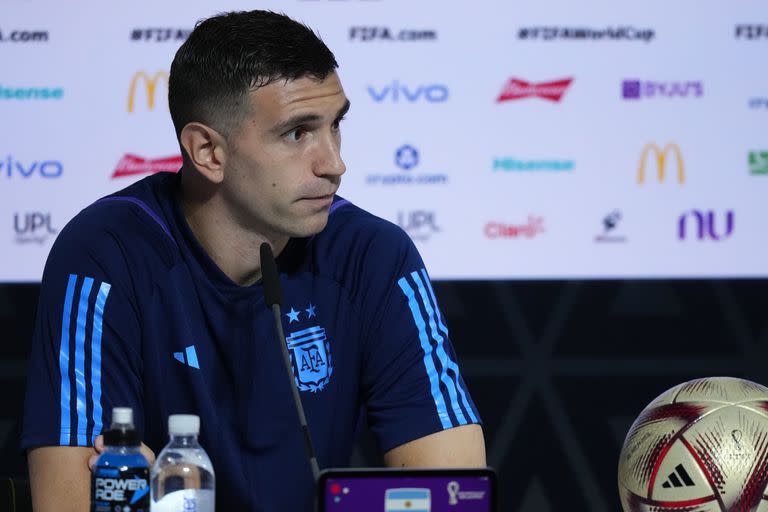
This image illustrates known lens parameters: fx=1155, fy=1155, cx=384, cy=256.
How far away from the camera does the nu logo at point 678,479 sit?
1479mm

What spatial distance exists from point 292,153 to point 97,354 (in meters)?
0.42

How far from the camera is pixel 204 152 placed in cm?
183

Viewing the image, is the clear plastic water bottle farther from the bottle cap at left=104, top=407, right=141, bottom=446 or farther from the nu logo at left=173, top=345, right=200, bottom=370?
the nu logo at left=173, top=345, right=200, bottom=370

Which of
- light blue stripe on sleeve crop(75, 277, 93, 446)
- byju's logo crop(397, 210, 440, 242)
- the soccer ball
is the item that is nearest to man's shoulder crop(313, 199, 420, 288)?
light blue stripe on sleeve crop(75, 277, 93, 446)

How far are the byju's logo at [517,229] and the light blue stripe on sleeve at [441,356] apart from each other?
1.51 meters

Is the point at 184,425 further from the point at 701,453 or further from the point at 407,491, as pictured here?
the point at 701,453

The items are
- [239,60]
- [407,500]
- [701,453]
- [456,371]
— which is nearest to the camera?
[407,500]

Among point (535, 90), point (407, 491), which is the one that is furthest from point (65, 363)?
point (535, 90)

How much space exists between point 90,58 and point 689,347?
2020 mm

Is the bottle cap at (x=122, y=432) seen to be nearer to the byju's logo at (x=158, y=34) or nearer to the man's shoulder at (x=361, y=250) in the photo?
the man's shoulder at (x=361, y=250)

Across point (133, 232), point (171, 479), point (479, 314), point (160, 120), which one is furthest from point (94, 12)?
point (171, 479)

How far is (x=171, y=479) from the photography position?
1.36 meters

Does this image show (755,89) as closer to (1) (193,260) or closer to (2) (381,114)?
(2) (381,114)

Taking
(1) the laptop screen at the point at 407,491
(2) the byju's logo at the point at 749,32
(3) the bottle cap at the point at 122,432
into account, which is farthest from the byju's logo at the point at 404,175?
(1) the laptop screen at the point at 407,491
